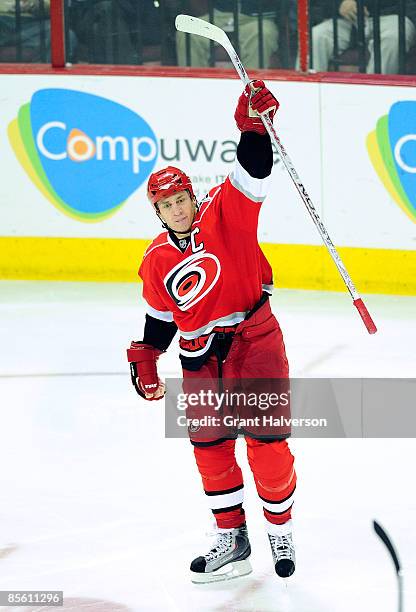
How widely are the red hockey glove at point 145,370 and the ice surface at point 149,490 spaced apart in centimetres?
48

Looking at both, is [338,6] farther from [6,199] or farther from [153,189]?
[153,189]

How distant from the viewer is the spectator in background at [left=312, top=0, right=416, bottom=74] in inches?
261

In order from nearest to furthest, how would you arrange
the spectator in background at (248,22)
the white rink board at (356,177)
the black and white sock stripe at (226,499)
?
the black and white sock stripe at (226,499) → the white rink board at (356,177) → the spectator in background at (248,22)

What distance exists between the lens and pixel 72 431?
181 inches

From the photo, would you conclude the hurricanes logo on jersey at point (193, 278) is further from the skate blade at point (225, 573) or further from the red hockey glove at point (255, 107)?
the skate blade at point (225, 573)

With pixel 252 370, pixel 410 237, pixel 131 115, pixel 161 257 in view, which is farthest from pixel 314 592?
pixel 131 115

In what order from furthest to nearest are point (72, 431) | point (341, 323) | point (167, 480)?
point (341, 323) < point (72, 431) < point (167, 480)

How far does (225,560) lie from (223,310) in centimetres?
68

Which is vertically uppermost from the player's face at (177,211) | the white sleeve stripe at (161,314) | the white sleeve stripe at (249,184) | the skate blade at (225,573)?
the white sleeve stripe at (249,184)

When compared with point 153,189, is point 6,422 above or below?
below

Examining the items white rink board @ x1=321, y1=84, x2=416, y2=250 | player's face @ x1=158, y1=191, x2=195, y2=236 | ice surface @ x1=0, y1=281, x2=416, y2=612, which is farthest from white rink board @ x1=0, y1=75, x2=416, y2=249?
player's face @ x1=158, y1=191, x2=195, y2=236

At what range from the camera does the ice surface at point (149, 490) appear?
323 cm

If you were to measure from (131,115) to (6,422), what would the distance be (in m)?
2.65

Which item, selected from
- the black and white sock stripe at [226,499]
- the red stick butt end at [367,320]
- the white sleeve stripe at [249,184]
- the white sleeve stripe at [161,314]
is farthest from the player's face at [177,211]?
the black and white sock stripe at [226,499]
